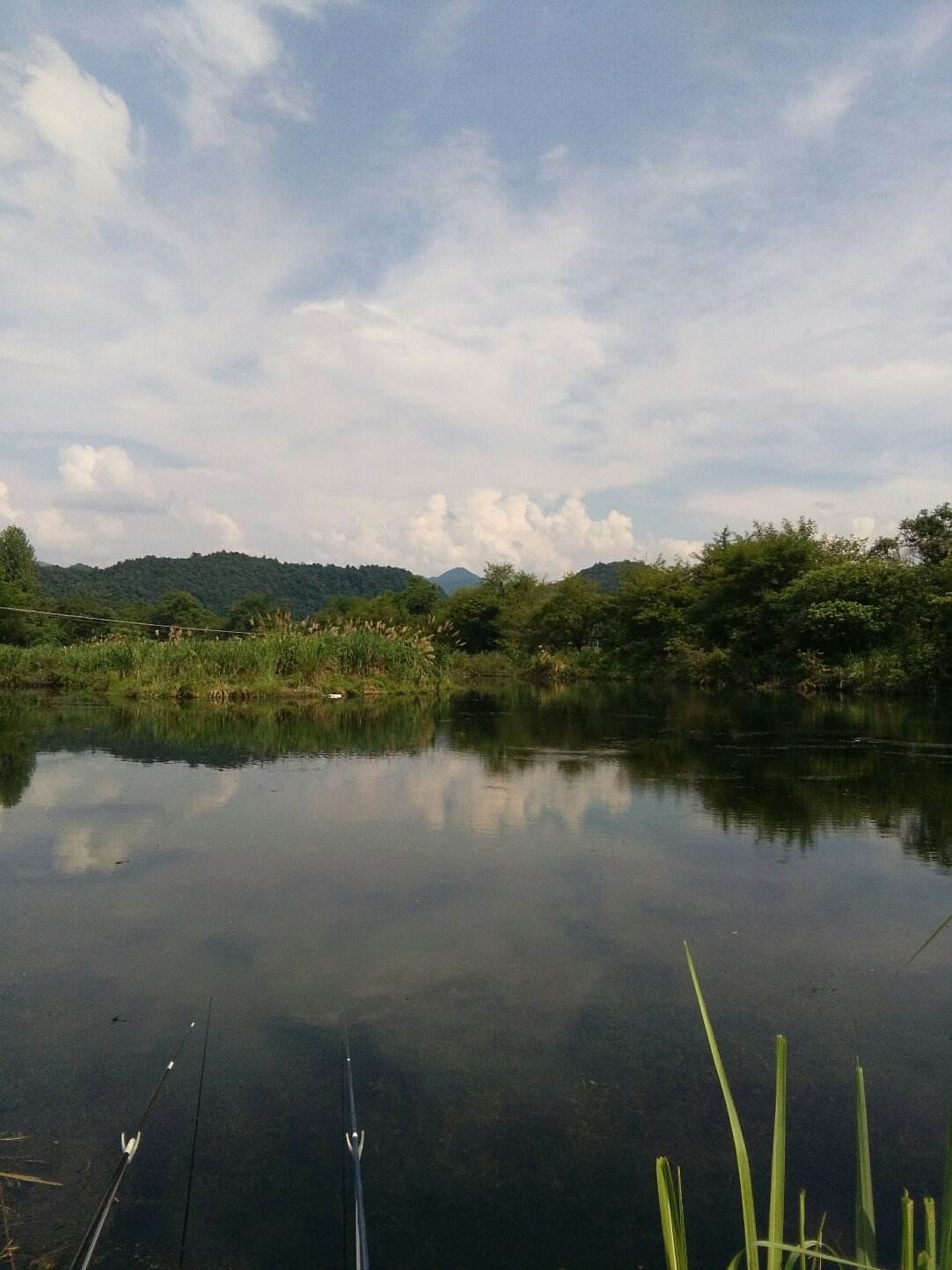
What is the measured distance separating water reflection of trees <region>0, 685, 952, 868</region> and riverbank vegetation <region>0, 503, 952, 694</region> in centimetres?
180

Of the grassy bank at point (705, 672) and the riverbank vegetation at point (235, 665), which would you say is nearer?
the riverbank vegetation at point (235, 665)

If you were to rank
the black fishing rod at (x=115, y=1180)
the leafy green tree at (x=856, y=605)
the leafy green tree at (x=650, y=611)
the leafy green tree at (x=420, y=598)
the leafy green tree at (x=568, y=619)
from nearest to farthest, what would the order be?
the black fishing rod at (x=115, y=1180)
the leafy green tree at (x=856, y=605)
the leafy green tree at (x=650, y=611)
the leafy green tree at (x=568, y=619)
the leafy green tree at (x=420, y=598)

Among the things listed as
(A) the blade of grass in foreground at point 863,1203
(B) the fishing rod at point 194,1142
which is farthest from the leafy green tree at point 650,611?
(A) the blade of grass in foreground at point 863,1203

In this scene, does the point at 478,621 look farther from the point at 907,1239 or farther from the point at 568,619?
the point at 907,1239

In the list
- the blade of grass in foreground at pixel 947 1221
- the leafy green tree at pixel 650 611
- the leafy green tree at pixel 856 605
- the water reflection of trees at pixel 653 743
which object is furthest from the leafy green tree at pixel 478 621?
the blade of grass in foreground at pixel 947 1221

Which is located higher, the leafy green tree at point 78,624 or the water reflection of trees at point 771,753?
the leafy green tree at point 78,624

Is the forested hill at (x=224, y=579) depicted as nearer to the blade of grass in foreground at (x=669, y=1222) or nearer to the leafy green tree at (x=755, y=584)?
the leafy green tree at (x=755, y=584)

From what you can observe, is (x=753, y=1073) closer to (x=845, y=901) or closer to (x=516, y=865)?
(x=845, y=901)

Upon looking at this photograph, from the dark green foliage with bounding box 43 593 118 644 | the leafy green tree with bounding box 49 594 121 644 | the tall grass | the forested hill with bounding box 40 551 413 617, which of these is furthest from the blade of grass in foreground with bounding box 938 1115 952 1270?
the forested hill with bounding box 40 551 413 617

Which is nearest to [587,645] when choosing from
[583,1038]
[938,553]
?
[938,553]

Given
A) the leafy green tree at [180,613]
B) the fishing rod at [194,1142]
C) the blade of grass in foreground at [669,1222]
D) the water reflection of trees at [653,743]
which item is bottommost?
the fishing rod at [194,1142]

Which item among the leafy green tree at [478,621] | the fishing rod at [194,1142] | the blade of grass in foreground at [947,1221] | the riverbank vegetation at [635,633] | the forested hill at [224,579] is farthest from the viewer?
the forested hill at [224,579]

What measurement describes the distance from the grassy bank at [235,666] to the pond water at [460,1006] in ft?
30.3

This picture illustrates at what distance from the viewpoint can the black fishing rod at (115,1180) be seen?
1.64 m
